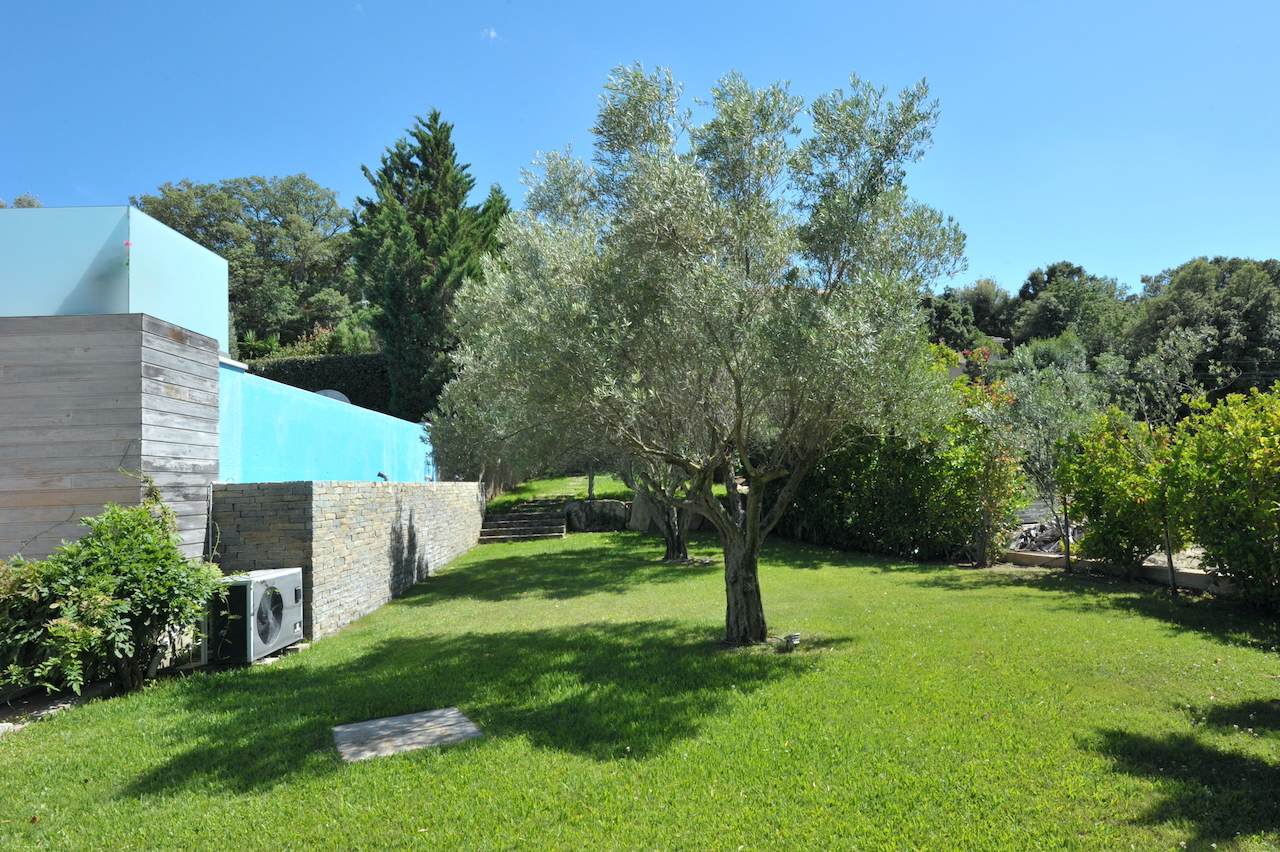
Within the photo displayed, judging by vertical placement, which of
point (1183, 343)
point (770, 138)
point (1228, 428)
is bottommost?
point (1228, 428)

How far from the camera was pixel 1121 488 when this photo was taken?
30.9ft

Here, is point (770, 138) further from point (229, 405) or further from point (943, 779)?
point (229, 405)

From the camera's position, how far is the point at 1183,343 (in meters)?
9.41

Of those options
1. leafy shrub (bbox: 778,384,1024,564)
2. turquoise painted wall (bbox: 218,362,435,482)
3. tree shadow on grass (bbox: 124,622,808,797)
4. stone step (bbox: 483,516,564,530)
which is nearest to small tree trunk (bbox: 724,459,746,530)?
tree shadow on grass (bbox: 124,622,808,797)

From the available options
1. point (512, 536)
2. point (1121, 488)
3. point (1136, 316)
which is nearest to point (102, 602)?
point (1121, 488)

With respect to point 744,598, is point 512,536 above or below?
below

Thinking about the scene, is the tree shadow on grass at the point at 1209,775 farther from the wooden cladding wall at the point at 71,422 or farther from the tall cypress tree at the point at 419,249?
the tall cypress tree at the point at 419,249

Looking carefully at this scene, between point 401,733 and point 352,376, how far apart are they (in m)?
22.4

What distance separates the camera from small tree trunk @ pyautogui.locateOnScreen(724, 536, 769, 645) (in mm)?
7051

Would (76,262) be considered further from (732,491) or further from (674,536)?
(674,536)

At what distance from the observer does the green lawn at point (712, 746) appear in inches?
131

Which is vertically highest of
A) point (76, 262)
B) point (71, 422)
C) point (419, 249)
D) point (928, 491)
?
point (419, 249)

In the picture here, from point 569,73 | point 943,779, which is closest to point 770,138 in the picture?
point 569,73

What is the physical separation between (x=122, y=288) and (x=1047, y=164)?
518 inches
